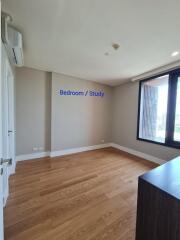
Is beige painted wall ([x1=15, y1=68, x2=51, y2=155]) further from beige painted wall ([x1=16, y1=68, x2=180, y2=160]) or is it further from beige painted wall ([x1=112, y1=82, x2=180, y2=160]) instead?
beige painted wall ([x1=112, y1=82, x2=180, y2=160])

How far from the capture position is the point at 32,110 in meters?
3.45

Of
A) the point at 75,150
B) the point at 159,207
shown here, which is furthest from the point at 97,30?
the point at 75,150

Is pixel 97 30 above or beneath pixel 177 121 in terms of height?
above

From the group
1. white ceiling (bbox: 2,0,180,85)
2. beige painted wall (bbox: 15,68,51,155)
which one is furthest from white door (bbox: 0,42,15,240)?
beige painted wall (bbox: 15,68,51,155)

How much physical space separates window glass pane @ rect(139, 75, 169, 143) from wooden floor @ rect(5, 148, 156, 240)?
3.25 ft

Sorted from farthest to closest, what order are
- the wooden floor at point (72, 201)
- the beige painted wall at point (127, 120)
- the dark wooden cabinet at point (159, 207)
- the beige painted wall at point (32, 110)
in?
the beige painted wall at point (127, 120) → the beige painted wall at point (32, 110) → the wooden floor at point (72, 201) → the dark wooden cabinet at point (159, 207)

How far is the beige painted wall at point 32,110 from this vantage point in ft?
10.8

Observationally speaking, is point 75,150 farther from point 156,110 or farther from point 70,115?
point 156,110

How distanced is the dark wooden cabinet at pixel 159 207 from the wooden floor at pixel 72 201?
692mm

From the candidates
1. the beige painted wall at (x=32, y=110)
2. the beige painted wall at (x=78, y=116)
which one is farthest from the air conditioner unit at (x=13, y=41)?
the beige painted wall at (x=78, y=116)

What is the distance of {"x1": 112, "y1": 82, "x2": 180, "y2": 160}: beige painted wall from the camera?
143 inches

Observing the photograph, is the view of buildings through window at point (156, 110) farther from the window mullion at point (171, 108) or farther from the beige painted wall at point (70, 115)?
the beige painted wall at point (70, 115)

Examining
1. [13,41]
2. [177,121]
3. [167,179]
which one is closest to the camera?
[167,179]

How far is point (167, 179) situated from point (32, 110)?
3.38m
